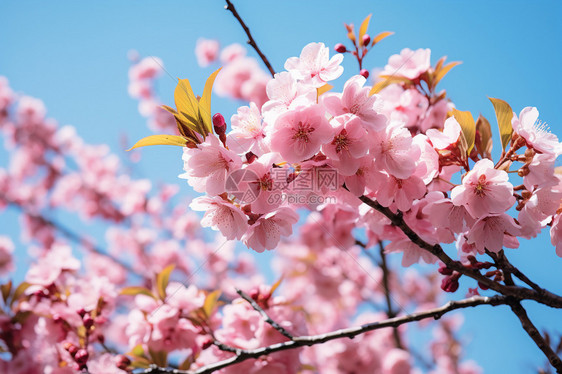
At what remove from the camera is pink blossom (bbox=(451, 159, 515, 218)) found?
3.23 feet

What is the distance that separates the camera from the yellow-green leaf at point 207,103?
→ 1.01m

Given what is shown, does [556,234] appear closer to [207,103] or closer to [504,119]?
[504,119]

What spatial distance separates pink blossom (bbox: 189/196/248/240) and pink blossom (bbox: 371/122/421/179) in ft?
1.29

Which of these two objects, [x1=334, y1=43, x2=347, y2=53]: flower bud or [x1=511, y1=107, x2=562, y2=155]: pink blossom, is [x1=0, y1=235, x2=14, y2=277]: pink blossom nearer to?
[x1=334, y1=43, x2=347, y2=53]: flower bud

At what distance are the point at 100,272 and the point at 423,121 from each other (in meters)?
4.99

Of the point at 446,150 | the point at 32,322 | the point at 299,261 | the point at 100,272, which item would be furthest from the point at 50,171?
the point at 446,150

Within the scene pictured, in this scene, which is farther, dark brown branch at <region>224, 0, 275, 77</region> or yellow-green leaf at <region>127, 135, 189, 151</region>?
dark brown branch at <region>224, 0, 275, 77</region>

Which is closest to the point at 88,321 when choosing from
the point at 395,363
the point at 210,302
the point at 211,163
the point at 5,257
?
the point at 210,302

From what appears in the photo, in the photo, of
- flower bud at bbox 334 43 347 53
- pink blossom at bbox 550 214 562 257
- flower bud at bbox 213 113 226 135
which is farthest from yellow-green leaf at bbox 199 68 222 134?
pink blossom at bbox 550 214 562 257

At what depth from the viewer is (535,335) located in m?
1.09

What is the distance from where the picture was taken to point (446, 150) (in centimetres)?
109

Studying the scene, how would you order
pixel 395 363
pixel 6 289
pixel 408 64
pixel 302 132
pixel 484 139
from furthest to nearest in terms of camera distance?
1. pixel 395 363
2. pixel 6 289
3. pixel 408 64
4. pixel 484 139
5. pixel 302 132

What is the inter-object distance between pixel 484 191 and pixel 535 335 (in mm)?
449

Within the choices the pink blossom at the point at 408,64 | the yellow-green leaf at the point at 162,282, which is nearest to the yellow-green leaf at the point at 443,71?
the pink blossom at the point at 408,64
